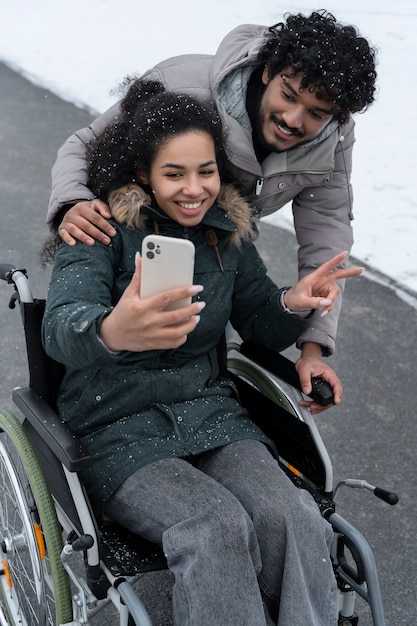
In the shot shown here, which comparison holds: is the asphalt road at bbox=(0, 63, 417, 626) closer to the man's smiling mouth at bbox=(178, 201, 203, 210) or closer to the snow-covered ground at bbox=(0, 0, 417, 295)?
the snow-covered ground at bbox=(0, 0, 417, 295)

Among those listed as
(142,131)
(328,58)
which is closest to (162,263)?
(142,131)

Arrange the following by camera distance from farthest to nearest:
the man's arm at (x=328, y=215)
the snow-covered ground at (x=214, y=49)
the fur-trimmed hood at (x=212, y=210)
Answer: the snow-covered ground at (x=214, y=49), the man's arm at (x=328, y=215), the fur-trimmed hood at (x=212, y=210)

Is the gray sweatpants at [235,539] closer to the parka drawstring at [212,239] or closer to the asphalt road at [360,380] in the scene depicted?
the parka drawstring at [212,239]

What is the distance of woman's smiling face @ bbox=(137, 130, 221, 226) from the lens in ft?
6.93

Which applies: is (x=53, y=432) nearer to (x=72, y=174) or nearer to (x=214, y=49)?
(x=72, y=174)

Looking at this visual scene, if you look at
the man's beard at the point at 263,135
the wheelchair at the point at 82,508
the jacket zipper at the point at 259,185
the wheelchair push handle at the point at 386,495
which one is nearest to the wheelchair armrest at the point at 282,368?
the wheelchair at the point at 82,508

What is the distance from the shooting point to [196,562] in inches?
72.1

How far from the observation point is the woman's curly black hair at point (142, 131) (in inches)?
84.4

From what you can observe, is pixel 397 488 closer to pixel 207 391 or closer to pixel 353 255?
pixel 207 391

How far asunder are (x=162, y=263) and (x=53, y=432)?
52 cm

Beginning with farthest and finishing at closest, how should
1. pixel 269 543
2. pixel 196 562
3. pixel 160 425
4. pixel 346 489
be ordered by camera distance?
1. pixel 346 489
2. pixel 160 425
3. pixel 269 543
4. pixel 196 562

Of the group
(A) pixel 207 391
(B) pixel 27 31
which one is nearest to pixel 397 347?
(A) pixel 207 391

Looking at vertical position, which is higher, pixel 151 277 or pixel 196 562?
pixel 151 277

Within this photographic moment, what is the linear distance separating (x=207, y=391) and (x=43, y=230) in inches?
110
